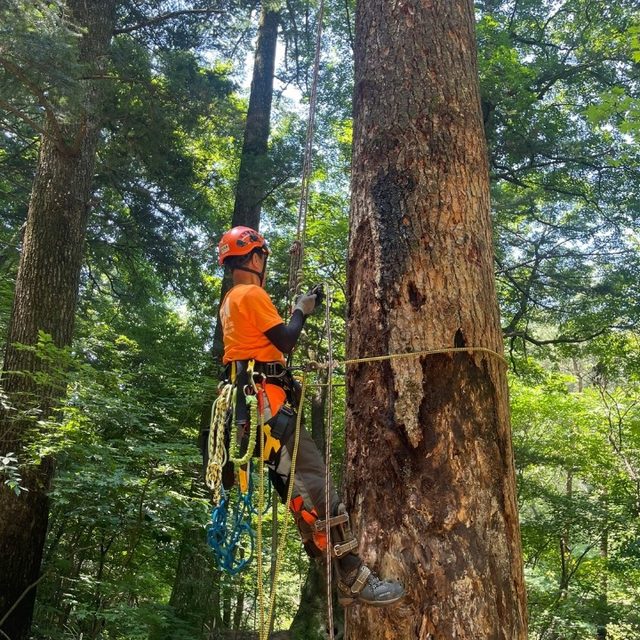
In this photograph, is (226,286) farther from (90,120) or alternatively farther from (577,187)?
(577,187)

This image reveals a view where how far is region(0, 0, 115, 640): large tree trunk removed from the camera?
5.73 m

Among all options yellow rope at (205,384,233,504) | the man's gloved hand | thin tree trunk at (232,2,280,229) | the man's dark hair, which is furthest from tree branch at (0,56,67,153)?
yellow rope at (205,384,233,504)

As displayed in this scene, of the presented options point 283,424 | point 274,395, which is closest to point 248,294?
point 274,395

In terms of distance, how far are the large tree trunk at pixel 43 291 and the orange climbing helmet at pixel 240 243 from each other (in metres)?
3.06

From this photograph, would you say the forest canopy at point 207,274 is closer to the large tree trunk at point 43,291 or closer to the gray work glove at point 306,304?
the large tree trunk at point 43,291

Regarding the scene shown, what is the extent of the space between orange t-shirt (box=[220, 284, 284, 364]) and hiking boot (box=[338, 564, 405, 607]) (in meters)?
1.30

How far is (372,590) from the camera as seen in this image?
1.81m

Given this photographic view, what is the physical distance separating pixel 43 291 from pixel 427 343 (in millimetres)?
5546

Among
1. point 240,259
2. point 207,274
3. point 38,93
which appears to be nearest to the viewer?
point 240,259

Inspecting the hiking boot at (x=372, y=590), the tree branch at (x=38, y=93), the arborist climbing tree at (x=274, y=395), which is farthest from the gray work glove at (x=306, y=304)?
the tree branch at (x=38, y=93)

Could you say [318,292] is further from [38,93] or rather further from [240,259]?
[38,93]

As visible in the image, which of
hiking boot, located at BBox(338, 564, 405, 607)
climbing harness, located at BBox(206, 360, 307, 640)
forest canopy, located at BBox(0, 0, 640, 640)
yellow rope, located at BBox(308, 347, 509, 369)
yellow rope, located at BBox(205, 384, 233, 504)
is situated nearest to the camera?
hiking boot, located at BBox(338, 564, 405, 607)

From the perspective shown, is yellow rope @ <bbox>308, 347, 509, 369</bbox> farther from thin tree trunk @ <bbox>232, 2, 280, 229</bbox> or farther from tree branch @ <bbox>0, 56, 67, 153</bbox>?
thin tree trunk @ <bbox>232, 2, 280, 229</bbox>

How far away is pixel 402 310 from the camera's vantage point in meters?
2.08
